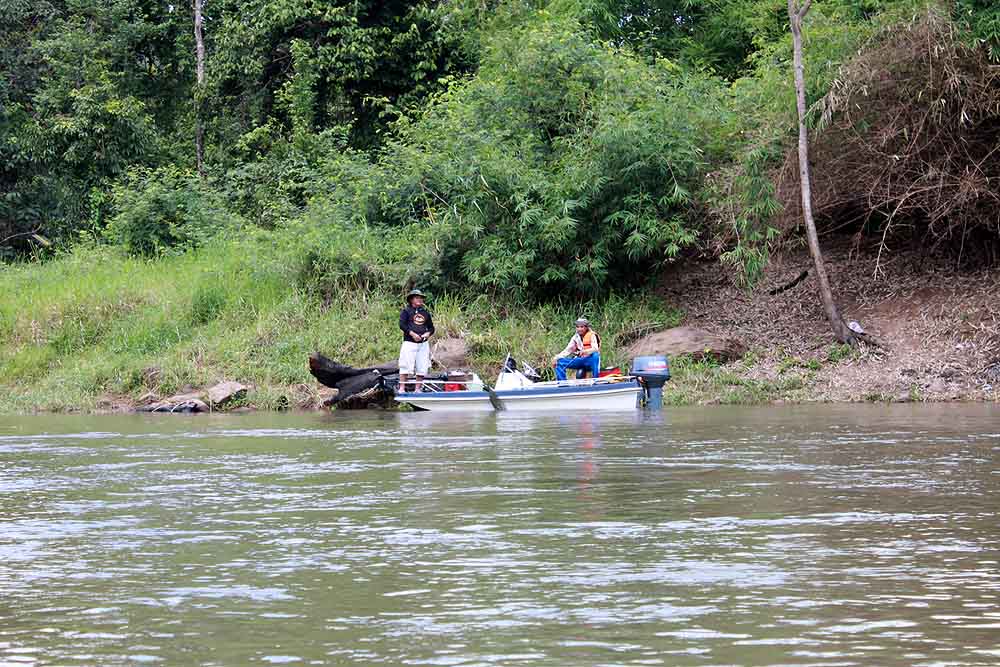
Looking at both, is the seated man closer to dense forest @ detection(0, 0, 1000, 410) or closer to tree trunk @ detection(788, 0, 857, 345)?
dense forest @ detection(0, 0, 1000, 410)

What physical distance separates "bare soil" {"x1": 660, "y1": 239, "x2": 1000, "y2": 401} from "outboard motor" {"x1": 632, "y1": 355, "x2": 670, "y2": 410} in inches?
116

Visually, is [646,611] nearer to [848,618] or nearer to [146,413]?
[848,618]

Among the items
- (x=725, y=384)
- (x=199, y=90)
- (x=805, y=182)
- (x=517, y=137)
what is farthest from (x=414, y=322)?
(x=199, y=90)

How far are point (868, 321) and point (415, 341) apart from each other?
348 inches

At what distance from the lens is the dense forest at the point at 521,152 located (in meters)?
25.3

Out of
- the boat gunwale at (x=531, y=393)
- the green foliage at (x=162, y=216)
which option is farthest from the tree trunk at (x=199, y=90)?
the boat gunwale at (x=531, y=393)

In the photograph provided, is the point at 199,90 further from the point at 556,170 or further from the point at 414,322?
the point at 414,322

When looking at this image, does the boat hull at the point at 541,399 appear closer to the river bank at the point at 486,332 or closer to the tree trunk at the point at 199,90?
the river bank at the point at 486,332

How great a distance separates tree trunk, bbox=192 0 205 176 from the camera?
39938mm

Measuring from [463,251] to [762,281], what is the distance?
6157 millimetres

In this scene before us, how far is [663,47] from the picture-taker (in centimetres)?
3709

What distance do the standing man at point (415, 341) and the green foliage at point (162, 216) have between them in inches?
471

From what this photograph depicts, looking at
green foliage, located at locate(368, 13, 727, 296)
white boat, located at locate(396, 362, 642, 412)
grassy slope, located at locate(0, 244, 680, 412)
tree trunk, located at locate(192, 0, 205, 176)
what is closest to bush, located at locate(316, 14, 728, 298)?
green foliage, located at locate(368, 13, 727, 296)

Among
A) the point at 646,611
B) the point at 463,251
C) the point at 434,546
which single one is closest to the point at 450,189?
the point at 463,251
